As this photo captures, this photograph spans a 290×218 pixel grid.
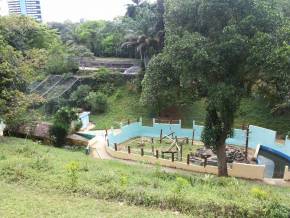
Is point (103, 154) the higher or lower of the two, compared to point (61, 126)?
lower

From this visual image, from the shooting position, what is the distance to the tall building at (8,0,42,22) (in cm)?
5500

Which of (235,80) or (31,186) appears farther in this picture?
(235,80)

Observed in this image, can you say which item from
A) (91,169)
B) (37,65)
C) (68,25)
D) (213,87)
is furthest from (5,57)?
(68,25)

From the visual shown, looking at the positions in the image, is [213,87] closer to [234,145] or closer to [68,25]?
[234,145]

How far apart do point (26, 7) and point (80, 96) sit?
35577 millimetres

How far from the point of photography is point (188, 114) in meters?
25.6

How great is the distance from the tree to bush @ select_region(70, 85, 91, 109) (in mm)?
15224

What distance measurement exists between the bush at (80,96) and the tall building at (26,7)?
1237 inches

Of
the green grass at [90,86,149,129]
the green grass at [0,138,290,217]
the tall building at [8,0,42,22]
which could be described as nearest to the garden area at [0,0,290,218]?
the green grass at [0,138,290,217]

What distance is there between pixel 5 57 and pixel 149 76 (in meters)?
7.61

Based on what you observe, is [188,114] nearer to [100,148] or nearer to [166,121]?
[166,121]

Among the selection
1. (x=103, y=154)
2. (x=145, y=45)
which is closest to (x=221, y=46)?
(x=103, y=154)

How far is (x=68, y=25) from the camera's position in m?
48.3

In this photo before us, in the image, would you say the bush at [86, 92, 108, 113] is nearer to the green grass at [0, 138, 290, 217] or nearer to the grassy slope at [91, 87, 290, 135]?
the grassy slope at [91, 87, 290, 135]
